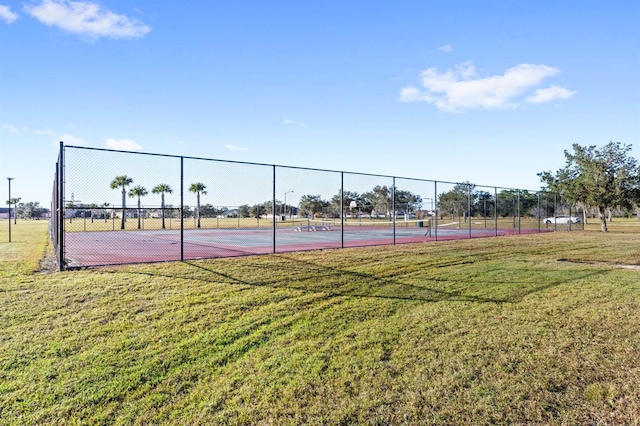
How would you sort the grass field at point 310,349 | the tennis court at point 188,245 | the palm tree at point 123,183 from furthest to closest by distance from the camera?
the palm tree at point 123,183 < the tennis court at point 188,245 < the grass field at point 310,349

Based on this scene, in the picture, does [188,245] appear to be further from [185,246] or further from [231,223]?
[231,223]

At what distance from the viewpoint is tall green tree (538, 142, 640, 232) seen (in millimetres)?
23406

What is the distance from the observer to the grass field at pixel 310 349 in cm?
280

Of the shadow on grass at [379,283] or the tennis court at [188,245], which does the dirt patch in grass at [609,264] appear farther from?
the tennis court at [188,245]

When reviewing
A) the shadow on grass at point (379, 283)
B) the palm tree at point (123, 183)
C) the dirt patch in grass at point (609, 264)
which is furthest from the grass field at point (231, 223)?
the shadow on grass at point (379, 283)

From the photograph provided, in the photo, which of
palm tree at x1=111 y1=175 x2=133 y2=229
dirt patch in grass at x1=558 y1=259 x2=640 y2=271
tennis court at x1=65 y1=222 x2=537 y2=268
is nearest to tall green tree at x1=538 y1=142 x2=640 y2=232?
tennis court at x1=65 y1=222 x2=537 y2=268

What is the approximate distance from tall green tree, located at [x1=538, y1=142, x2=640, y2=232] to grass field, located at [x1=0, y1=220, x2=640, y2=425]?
20.3 m

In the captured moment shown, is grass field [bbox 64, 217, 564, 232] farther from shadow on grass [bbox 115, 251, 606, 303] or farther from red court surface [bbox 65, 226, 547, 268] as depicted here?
shadow on grass [bbox 115, 251, 606, 303]

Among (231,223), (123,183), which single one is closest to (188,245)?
(123,183)

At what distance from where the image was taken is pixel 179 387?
314cm

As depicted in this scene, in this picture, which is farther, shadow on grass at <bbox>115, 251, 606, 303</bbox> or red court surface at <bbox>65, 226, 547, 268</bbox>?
red court surface at <bbox>65, 226, 547, 268</bbox>

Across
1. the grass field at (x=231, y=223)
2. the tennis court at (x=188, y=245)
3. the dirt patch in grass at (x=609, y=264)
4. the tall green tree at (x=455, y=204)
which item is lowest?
the dirt patch in grass at (x=609, y=264)

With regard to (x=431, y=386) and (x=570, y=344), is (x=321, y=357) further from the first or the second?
(x=570, y=344)

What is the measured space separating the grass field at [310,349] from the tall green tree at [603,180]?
2035 centimetres
